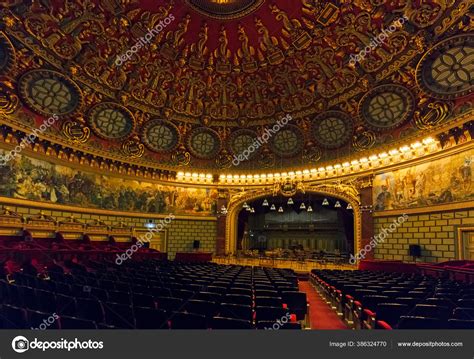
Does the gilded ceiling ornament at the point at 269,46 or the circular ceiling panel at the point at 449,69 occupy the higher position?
the gilded ceiling ornament at the point at 269,46

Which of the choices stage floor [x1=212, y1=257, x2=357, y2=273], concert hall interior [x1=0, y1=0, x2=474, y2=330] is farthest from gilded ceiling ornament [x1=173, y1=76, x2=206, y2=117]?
stage floor [x1=212, y1=257, x2=357, y2=273]

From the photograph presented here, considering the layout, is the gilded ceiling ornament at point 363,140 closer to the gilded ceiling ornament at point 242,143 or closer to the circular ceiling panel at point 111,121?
the gilded ceiling ornament at point 242,143

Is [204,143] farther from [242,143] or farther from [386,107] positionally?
[386,107]

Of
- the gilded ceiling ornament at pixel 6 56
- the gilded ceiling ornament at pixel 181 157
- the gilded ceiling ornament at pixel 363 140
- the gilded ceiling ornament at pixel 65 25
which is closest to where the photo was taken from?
the gilded ceiling ornament at pixel 6 56

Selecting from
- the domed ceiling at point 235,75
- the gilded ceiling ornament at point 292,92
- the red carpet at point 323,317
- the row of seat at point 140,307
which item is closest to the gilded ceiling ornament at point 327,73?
the domed ceiling at point 235,75

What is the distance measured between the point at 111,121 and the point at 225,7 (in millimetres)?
12916

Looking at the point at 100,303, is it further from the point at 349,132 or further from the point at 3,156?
the point at 349,132

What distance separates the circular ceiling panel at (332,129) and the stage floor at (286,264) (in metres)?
10.3

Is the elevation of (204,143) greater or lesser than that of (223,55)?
lesser

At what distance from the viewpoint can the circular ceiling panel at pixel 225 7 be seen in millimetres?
18266

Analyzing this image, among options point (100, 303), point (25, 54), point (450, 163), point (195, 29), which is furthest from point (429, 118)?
point (25, 54)

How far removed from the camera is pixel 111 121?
22594 millimetres

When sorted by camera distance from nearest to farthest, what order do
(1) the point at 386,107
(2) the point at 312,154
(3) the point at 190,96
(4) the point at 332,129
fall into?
(1) the point at 386,107 → (4) the point at 332,129 → (3) the point at 190,96 → (2) the point at 312,154

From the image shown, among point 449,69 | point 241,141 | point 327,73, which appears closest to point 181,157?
point 241,141
